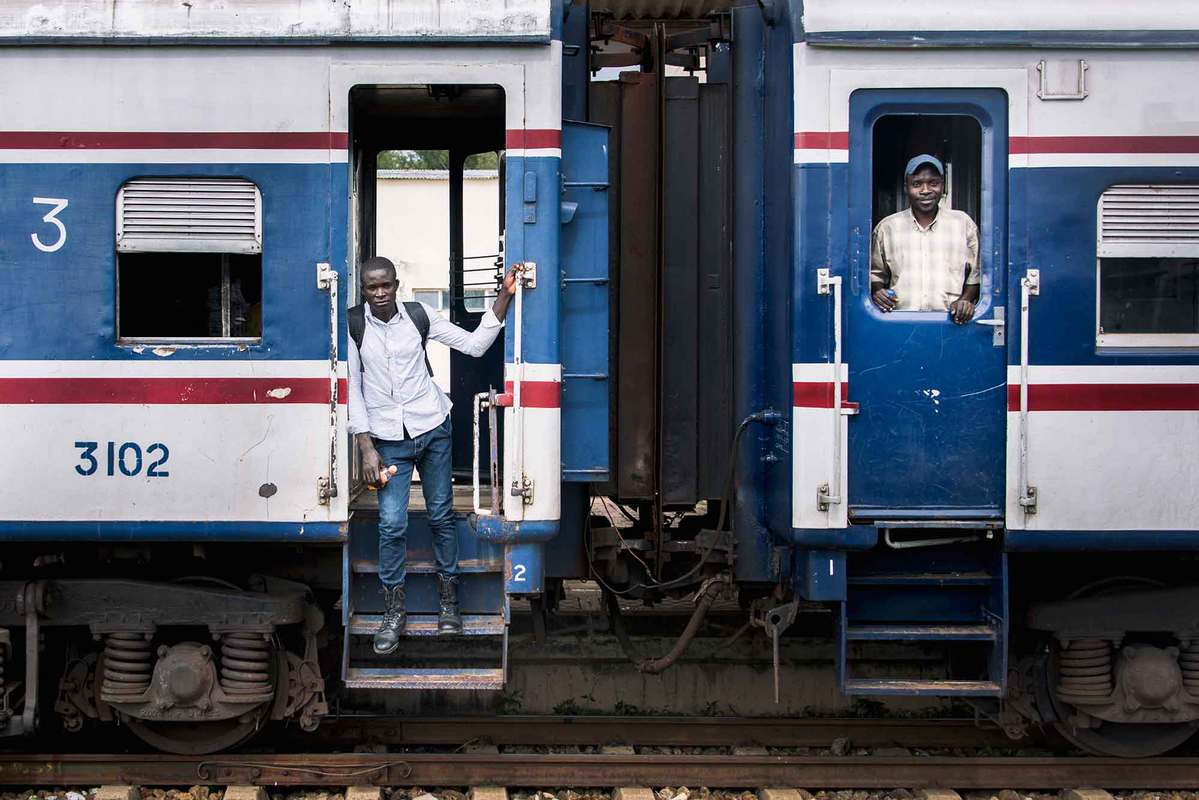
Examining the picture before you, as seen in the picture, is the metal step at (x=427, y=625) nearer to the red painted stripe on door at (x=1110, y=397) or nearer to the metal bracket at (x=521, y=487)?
the metal bracket at (x=521, y=487)

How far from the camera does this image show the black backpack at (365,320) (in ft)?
17.1

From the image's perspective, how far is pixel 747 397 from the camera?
561cm

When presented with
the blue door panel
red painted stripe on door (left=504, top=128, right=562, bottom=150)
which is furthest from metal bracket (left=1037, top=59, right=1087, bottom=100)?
red painted stripe on door (left=504, top=128, right=562, bottom=150)

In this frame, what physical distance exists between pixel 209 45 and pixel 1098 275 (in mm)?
4510

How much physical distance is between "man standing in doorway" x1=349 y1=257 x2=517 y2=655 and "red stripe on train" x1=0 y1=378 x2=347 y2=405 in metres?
0.29

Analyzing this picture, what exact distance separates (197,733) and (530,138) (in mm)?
3640

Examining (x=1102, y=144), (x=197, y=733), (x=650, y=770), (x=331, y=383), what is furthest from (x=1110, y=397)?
(x=197, y=733)

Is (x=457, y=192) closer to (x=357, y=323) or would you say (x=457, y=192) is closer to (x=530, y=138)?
(x=530, y=138)

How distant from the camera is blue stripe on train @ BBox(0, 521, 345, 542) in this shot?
5.06m

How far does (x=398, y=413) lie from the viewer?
17.3 feet

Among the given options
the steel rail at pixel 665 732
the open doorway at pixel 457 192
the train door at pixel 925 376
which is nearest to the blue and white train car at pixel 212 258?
the open doorway at pixel 457 192

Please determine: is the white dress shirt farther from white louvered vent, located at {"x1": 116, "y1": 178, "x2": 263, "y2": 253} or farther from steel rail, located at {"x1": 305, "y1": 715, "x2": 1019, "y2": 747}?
steel rail, located at {"x1": 305, "y1": 715, "x2": 1019, "y2": 747}

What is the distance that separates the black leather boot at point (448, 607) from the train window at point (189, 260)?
157cm

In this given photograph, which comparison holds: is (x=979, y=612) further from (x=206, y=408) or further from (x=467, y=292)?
(x=206, y=408)
